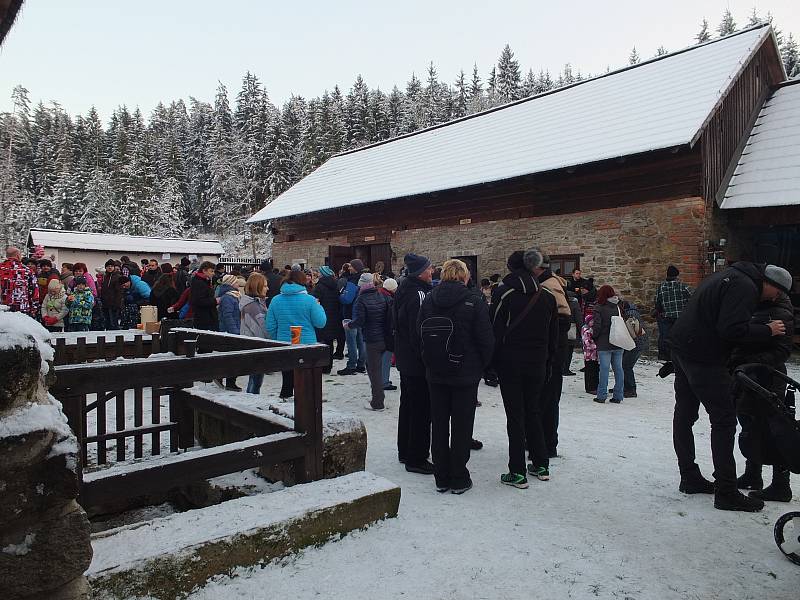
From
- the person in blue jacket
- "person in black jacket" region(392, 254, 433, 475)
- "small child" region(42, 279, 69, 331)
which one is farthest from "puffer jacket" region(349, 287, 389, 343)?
"small child" region(42, 279, 69, 331)

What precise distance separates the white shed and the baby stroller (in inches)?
1016

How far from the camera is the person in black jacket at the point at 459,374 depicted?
161 inches

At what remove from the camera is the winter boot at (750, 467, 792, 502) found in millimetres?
3869

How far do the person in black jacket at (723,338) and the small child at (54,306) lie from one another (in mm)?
10768

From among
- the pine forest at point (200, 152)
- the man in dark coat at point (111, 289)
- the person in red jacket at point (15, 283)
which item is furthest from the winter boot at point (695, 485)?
the pine forest at point (200, 152)

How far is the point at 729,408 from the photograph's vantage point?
377 centimetres

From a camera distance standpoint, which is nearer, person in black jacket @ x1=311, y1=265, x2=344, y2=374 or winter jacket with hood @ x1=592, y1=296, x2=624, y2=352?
winter jacket with hood @ x1=592, y1=296, x2=624, y2=352

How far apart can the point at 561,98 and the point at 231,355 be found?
1751cm

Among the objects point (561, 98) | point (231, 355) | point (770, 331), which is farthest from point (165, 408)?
point (561, 98)

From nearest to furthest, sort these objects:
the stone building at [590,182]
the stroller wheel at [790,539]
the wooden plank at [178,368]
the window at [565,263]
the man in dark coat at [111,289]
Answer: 1. the wooden plank at [178,368]
2. the stroller wheel at [790,539]
3. the stone building at [590,182]
4. the man in dark coat at [111,289]
5. the window at [565,263]

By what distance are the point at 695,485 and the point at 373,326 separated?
4152 millimetres

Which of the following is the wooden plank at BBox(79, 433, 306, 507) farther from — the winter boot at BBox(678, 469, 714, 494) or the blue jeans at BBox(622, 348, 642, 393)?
the blue jeans at BBox(622, 348, 642, 393)

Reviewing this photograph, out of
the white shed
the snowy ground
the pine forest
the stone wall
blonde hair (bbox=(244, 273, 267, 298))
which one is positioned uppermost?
the pine forest

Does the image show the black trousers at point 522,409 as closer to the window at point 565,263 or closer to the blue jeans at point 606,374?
the blue jeans at point 606,374
